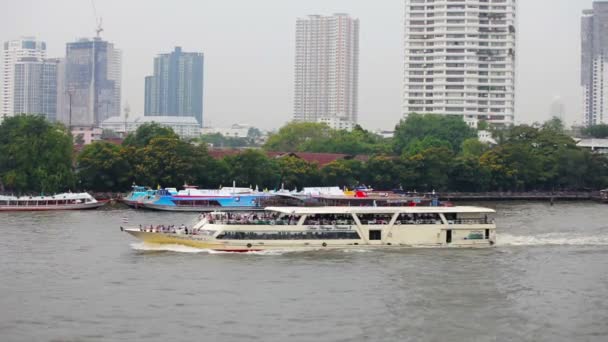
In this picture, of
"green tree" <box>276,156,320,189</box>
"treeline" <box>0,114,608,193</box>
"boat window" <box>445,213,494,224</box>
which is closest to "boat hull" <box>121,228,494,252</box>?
"boat window" <box>445,213,494,224</box>

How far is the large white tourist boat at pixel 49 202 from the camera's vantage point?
49.7 m

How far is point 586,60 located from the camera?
191m

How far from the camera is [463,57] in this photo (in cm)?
10519

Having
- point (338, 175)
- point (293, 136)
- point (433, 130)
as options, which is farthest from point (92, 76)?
point (338, 175)

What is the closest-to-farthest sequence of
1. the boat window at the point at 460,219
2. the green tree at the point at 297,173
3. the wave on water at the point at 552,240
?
the boat window at the point at 460,219 → the wave on water at the point at 552,240 → the green tree at the point at 297,173

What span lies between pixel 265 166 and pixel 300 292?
3600 centimetres

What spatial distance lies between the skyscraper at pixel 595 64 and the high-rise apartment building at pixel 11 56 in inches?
3702

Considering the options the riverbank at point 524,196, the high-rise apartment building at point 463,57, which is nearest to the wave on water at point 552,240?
the riverbank at point 524,196

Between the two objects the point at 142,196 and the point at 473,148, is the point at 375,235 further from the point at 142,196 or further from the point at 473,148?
the point at 473,148

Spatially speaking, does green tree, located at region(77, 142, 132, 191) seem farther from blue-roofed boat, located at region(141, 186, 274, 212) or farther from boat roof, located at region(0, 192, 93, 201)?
boat roof, located at region(0, 192, 93, 201)

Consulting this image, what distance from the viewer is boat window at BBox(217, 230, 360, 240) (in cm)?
3316

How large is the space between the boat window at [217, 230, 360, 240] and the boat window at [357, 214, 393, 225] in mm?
565

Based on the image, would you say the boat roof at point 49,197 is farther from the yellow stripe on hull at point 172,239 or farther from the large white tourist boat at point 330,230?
the yellow stripe on hull at point 172,239

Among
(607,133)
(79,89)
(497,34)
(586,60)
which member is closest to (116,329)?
(607,133)
